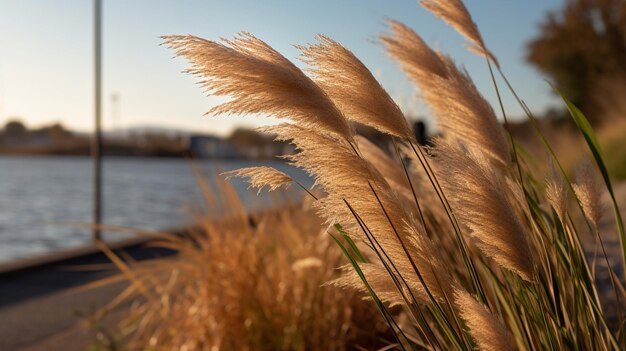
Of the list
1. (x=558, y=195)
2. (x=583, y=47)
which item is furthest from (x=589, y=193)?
(x=583, y=47)

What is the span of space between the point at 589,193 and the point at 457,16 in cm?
65

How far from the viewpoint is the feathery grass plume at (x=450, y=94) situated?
185 centimetres

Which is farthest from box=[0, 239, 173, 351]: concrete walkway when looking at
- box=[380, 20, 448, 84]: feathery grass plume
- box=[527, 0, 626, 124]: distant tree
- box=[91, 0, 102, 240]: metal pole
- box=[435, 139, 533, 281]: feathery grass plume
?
box=[527, 0, 626, 124]: distant tree

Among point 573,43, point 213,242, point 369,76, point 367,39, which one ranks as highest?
point 573,43

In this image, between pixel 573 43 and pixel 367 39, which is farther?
pixel 573 43

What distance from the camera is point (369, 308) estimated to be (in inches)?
138

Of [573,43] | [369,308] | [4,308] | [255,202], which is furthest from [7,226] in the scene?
[573,43]

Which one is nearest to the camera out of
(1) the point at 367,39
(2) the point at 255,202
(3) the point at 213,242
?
(1) the point at 367,39

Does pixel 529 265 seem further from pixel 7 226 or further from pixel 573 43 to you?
pixel 573 43

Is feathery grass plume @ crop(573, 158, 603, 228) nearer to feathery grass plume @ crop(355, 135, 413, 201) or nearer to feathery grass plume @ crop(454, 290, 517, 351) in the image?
feathery grass plume @ crop(355, 135, 413, 201)

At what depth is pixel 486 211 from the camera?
1454 millimetres

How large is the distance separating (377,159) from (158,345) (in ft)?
6.16

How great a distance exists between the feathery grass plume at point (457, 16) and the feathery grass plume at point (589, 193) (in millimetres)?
496

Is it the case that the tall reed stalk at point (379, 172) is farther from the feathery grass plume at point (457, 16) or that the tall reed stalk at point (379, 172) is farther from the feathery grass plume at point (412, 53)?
the feathery grass plume at point (457, 16)
